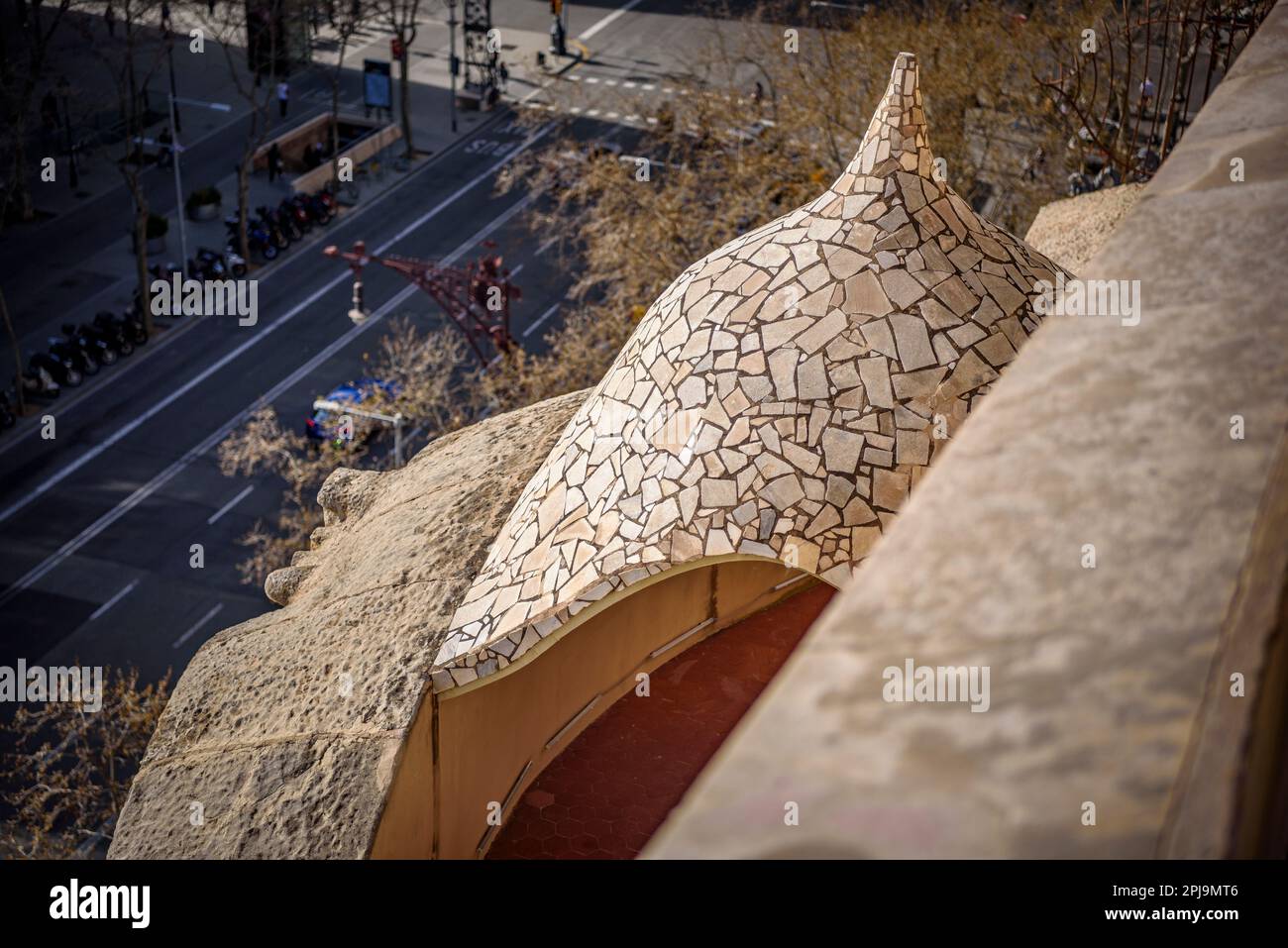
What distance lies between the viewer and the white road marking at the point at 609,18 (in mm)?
82312

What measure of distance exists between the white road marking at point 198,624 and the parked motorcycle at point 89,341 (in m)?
14.7

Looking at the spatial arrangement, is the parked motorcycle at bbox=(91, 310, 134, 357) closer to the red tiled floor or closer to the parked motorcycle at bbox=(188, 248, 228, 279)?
the parked motorcycle at bbox=(188, 248, 228, 279)

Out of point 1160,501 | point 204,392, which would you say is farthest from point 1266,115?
point 204,392

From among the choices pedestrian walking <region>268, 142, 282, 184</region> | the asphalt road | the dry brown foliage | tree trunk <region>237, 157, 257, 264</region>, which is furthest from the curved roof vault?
pedestrian walking <region>268, 142, 282, 184</region>

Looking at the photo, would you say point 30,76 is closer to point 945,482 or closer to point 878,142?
point 878,142

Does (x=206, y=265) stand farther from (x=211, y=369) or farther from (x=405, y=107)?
(x=405, y=107)

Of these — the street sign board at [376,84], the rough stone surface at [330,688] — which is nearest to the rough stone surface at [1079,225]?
the rough stone surface at [330,688]

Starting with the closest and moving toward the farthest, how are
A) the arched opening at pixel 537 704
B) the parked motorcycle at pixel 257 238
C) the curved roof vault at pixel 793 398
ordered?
the curved roof vault at pixel 793 398
the arched opening at pixel 537 704
the parked motorcycle at pixel 257 238

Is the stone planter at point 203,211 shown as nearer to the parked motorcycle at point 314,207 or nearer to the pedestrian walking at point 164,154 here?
the parked motorcycle at point 314,207

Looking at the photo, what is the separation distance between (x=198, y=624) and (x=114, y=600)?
9.61ft

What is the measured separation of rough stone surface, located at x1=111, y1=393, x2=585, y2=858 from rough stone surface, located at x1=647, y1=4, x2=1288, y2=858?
32.8 ft

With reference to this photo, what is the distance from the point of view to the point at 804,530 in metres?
12.5

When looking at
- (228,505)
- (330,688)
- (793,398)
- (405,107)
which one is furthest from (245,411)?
(793,398)

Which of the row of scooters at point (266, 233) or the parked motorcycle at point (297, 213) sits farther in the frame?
the parked motorcycle at point (297, 213)
